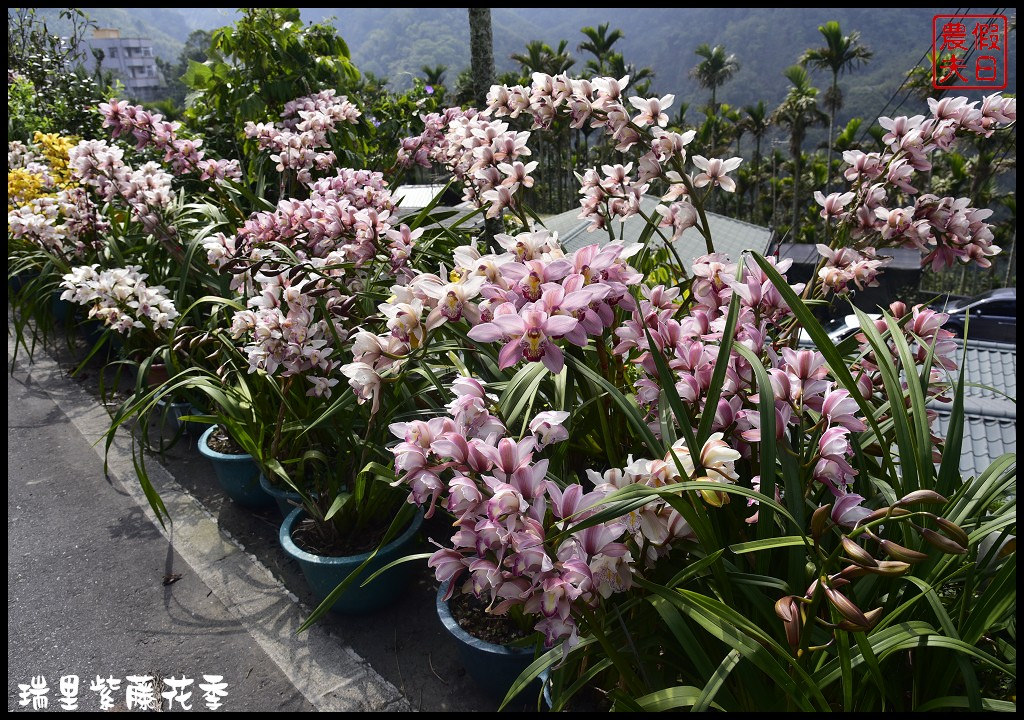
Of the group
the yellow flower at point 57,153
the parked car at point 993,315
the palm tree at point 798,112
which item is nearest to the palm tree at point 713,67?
the palm tree at point 798,112

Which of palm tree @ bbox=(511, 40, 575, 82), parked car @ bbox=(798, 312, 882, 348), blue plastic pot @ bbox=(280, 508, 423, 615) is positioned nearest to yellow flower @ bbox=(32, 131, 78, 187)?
blue plastic pot @ bbox=(280, 508, 423, 615)

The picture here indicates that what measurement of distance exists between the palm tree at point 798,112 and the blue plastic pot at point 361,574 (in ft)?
109

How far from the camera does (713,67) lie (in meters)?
36.5

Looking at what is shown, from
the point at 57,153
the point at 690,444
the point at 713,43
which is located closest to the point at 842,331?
the point at 690,444

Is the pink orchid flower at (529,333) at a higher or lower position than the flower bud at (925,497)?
higher

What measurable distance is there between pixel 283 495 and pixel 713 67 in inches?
1582

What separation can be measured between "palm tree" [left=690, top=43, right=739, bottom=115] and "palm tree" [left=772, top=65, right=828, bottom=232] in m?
3.81

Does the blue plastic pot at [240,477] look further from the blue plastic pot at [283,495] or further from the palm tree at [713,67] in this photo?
the palm tree at [713,67]

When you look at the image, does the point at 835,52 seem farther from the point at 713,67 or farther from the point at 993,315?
the point at 993,315

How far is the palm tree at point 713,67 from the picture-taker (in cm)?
3591

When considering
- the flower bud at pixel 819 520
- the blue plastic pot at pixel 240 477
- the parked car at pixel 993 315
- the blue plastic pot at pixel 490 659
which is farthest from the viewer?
the parked car at pixel 993 315

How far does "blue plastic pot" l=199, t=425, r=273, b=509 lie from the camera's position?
252 centimetres

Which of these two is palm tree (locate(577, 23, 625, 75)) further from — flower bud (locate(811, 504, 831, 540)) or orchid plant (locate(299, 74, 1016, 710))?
flower bud (locate(811, 504, 831, 540))

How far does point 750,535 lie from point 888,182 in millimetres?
969
